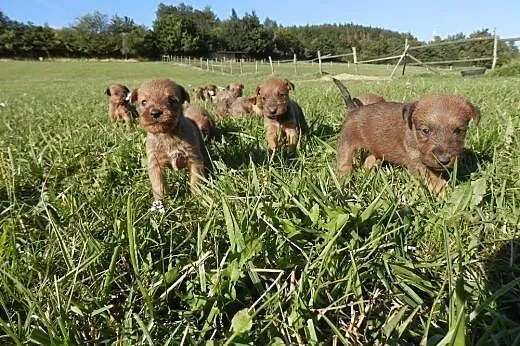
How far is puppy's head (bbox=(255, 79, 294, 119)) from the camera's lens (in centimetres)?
585

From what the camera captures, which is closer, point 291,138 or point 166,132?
point 166,132

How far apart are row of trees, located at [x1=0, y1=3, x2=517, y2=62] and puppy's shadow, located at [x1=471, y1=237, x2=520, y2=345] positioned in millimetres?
62270

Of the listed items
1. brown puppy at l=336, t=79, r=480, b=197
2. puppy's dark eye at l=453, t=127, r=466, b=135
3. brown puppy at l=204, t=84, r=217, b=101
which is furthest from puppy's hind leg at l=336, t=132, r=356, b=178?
brown puppy at l=204, t=84, r=217, b=101

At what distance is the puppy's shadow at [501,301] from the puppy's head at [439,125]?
3.96 feet

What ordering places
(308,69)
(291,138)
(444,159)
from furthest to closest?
(308,69) < (291,138) < (444,159)

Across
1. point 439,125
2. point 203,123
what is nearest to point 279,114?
point 203,123

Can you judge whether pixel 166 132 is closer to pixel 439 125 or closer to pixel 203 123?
pixel 203 123

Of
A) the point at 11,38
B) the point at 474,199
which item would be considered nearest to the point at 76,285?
the point at 474,199

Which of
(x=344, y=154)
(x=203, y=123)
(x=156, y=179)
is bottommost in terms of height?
(x=156, y=179)

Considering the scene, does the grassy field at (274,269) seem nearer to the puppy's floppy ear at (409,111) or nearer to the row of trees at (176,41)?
the puppy's floppy ear at (409,111)

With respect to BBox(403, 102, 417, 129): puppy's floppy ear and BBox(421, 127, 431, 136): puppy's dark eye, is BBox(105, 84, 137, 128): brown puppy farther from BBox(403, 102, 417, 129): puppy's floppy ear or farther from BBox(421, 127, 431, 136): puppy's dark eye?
BBox(421, 127, 431, 136): puppy's dark eye

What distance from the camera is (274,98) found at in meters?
6.13

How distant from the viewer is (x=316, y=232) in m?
2.07

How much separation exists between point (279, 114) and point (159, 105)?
2204 millimetres
